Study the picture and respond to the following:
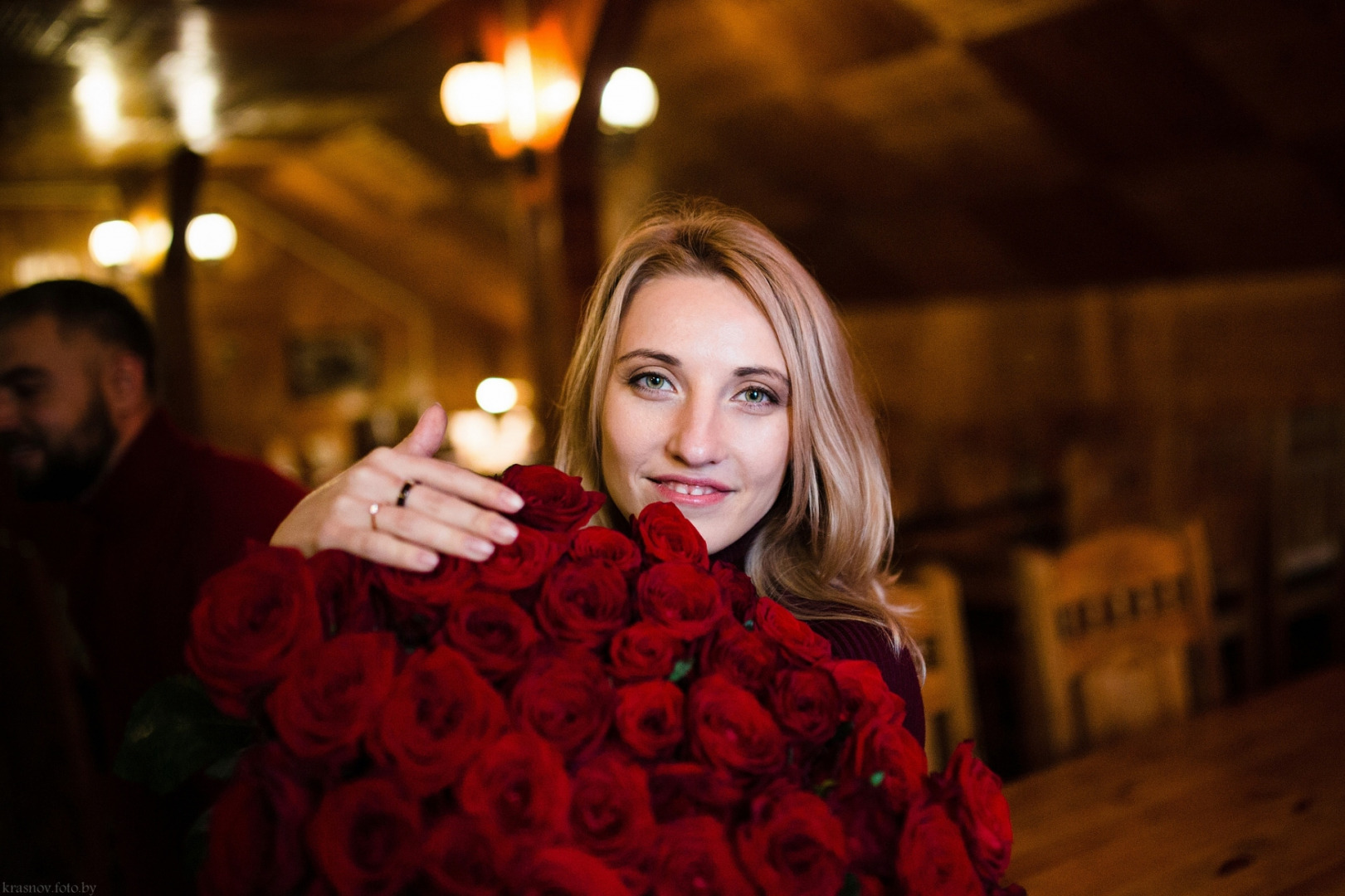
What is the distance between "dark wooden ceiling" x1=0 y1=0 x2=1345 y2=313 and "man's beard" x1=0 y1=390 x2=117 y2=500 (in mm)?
2406

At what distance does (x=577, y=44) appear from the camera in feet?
13.9

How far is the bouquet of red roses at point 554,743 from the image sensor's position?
0.61 m

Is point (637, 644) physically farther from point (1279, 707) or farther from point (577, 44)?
point (577, 44)

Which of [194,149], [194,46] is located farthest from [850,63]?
[194,149]

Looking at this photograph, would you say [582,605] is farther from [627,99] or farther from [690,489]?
[627,99]

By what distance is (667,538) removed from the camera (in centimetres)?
80

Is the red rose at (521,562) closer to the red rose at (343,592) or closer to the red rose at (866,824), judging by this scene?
the red rose at (343,592)

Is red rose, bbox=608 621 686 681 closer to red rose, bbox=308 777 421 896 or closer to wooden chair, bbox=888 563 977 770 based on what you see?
red rose, bbox=308 777 421 896

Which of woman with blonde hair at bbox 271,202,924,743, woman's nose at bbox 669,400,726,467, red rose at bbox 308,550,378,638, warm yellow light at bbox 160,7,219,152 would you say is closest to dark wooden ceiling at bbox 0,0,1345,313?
warm yellow light at bbox 160,7,219,152

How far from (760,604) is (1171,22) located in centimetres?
416

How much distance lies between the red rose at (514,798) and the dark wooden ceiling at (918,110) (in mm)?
3442

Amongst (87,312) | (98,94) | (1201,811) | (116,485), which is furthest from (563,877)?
(98,94)

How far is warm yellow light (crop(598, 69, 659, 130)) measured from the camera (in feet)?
15.0

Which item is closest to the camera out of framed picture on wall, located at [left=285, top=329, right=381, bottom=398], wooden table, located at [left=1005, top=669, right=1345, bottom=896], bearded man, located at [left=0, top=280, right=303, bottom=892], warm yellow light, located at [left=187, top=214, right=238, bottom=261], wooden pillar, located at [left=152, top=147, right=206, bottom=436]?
wooden table, located at [left=1005, top=669, right=1345, bottom=896]
